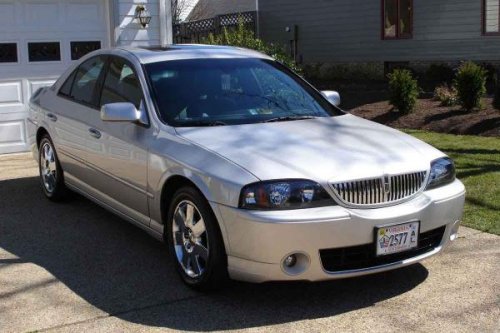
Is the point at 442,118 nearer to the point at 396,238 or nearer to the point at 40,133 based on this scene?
the point at 40,133

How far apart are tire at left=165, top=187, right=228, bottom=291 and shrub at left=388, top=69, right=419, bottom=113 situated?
8441 millimetres

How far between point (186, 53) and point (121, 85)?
0.59m

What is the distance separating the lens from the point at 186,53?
5.53 meters

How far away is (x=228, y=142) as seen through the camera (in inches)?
173

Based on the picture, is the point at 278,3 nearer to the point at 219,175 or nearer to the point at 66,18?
the point at 66,18

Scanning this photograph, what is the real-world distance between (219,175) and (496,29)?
14.9 metres

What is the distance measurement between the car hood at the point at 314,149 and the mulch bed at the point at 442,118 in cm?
644

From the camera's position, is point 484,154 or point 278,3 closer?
point 484,154

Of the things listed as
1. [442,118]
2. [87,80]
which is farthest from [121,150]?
[442,118]

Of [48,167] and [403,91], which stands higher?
[403,91]

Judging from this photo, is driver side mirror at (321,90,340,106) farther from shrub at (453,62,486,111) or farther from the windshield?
shrub at (453,62,486,111)

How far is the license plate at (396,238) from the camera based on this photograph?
4.03m

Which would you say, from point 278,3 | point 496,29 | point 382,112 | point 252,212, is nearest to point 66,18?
point 382,112

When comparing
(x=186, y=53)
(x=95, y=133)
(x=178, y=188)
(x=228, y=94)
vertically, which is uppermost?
(x=186, y=53)
